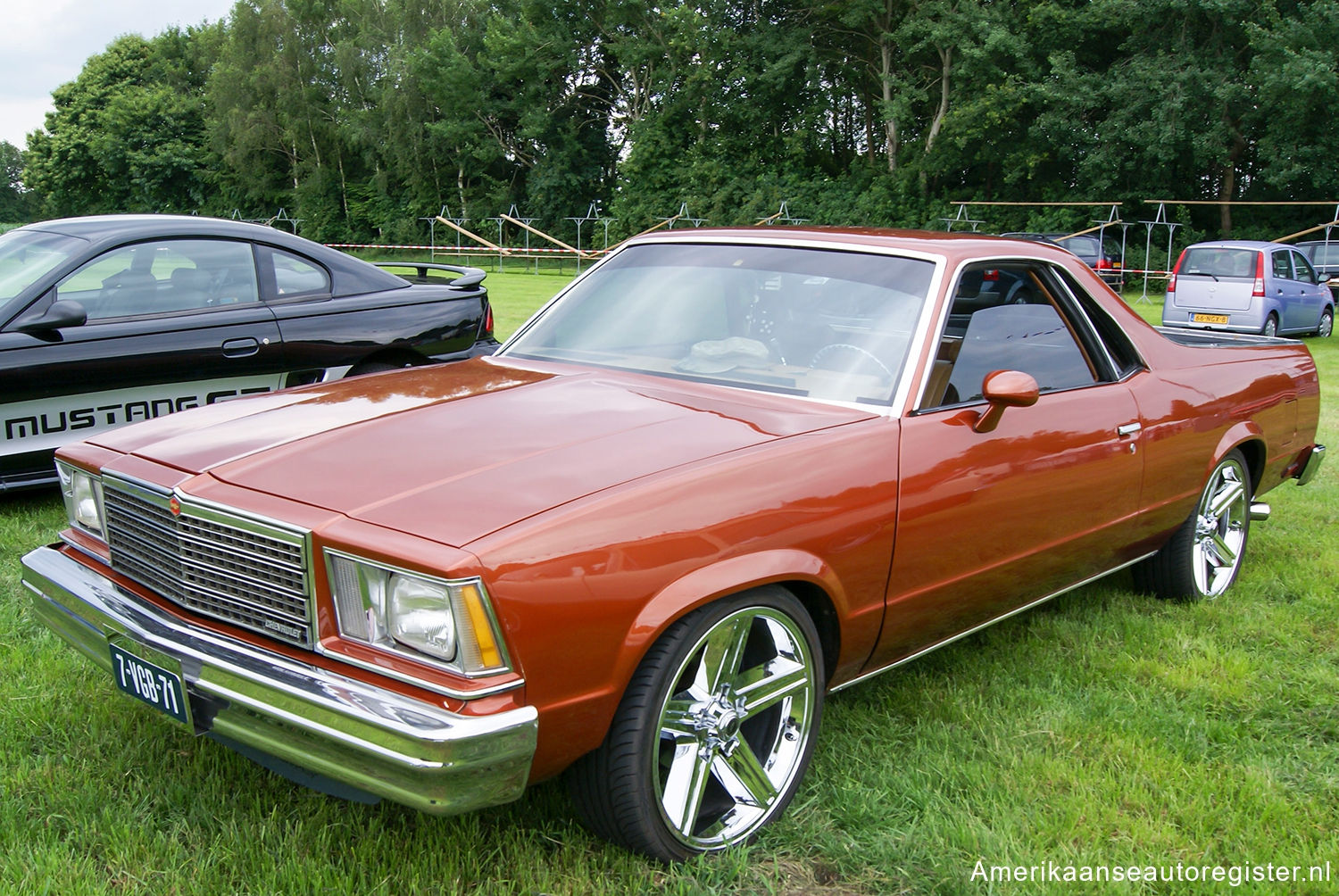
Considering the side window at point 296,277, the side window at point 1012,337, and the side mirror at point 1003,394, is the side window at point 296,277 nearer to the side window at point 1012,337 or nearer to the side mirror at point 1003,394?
the side window at point 1012,337

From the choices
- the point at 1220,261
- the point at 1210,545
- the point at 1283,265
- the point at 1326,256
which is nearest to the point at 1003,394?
the point at 1210,545

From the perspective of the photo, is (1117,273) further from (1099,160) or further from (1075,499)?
(1075,499)

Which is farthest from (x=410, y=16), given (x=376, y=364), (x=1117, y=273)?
(x=376, y=364)

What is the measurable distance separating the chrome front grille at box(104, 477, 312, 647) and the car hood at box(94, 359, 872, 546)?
0.34 ft

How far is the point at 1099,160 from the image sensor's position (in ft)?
92.5

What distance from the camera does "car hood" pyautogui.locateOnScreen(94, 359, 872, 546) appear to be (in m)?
2.24

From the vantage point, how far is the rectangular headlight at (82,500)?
2.79m

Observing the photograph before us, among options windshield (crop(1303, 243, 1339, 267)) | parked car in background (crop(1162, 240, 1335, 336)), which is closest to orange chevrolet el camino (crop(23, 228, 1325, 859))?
parked car in background (crop(1162, 240, 1335, 336))

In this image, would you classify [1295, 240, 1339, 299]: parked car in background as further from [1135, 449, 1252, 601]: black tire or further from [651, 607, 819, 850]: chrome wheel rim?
[651, 607, 819, 850]: chrome wheel rim

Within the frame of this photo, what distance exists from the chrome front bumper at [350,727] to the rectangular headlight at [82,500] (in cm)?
59

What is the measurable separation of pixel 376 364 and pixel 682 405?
3539mm

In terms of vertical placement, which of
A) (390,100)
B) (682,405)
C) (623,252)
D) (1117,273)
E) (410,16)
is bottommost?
(1117,273)

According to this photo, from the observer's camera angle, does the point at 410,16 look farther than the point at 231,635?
Yes

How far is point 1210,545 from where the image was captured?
4480 millimetres
